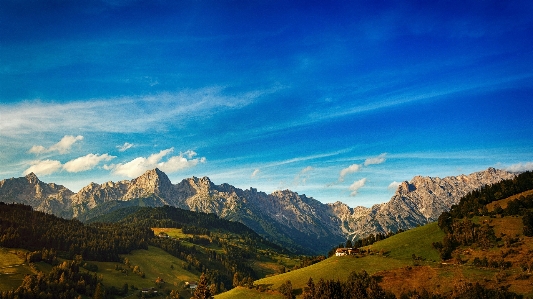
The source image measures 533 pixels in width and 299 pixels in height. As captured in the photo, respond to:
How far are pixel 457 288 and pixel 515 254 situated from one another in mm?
35059

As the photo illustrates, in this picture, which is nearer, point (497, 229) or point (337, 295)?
point (337, 295)

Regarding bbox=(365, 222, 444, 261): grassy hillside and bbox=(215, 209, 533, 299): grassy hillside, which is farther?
bbox=(365, 222, 444, 261): grassy hillside

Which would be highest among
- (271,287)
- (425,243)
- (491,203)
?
(491,203)

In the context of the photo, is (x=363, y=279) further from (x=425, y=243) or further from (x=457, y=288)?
(x=425, y=243)

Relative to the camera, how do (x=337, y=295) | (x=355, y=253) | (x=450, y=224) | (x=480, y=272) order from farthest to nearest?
(x=355, y=253) → (x=450, y=224) → (x=480, y=272) → (x=337, y=295)

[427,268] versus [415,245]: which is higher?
[415,245]

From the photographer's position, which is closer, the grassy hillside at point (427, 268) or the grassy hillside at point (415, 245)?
the grassy hillside at point (427, 268)

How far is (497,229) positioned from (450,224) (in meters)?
21.8

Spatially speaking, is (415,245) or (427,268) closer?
(427,268)

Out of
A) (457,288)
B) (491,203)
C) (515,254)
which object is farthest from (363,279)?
(491,203)

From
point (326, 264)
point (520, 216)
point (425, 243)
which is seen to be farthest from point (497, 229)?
point (326, 264)

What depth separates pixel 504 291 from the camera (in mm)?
108875

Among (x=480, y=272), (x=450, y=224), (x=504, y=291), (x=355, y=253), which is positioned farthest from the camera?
(x=355, y=253)

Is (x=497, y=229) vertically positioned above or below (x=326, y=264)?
above
